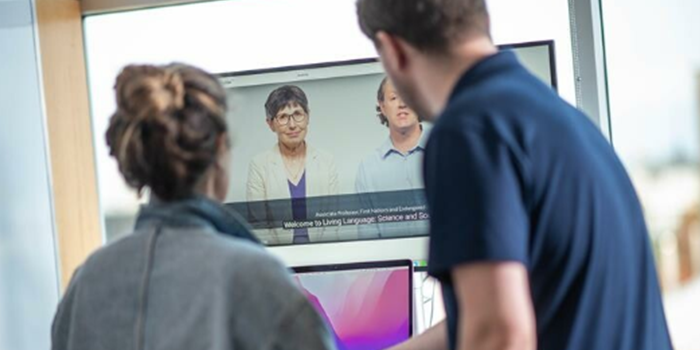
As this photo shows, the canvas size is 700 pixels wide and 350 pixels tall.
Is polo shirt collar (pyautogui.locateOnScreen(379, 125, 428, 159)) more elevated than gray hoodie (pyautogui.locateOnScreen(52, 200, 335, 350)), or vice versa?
polo shirt collar (pyautogui.locateOnScreen(379, 125, 428, 159))

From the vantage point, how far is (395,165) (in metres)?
2.32

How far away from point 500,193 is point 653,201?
49.6 inches

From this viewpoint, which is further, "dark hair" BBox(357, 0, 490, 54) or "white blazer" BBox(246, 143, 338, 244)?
"white blazer" BBox(246, 143, 338, 244)

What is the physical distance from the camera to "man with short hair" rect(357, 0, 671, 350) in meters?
1.11

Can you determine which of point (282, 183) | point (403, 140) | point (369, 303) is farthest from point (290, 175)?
point (369, 303)

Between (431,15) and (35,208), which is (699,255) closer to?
(431,15)

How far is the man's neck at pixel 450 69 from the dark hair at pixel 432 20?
1cm

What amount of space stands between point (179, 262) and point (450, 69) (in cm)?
45

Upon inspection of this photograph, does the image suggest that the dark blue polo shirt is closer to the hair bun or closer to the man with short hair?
the man with short hair

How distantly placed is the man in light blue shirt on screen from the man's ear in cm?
102

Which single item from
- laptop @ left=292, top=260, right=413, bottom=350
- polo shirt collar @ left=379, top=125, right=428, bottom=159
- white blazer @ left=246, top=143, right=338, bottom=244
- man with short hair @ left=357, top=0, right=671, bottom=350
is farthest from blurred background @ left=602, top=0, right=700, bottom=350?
man with short hair @ left=357, top=0, right=671, bottom=350

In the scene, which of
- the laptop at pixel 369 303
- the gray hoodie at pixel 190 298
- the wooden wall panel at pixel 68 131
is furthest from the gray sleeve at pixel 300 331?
the wooden wall panel at pixel 68 131

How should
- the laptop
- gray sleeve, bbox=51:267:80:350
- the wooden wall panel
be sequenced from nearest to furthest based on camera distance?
gray sleeve, bbox=51:267:80:350, the laptop, the wooden wall panel

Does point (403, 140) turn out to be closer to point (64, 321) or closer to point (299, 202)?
point (299, 202)
